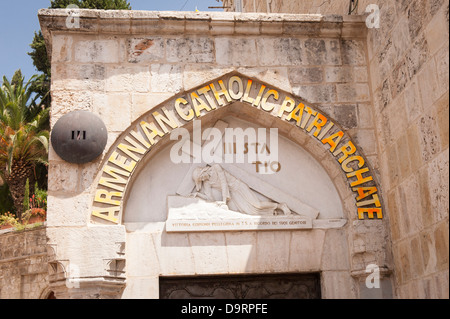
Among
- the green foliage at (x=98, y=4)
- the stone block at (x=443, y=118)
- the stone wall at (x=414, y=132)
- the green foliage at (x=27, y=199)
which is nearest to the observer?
the stone block at (x=443, y=118)

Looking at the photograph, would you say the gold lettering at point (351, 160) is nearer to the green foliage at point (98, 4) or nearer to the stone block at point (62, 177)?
the stone block at point (62, 177)

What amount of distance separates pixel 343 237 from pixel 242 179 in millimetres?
1111

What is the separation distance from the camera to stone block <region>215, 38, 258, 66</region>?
17.9ft

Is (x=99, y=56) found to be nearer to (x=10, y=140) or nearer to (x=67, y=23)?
(x=67, y=23)

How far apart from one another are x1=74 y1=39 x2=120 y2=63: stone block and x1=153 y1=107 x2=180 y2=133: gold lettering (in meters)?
0.67

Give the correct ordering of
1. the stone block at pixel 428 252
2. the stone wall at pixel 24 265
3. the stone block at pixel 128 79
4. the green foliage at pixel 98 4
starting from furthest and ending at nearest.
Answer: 1. the green foliage at pixel 98 4
2. the stone wall at pixel 24 265
3. the stone block at pixel 128 79
4. the stone block at pixel 428 252

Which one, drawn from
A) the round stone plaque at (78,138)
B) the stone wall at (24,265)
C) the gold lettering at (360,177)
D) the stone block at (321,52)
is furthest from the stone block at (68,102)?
the stone wall at (24,265)

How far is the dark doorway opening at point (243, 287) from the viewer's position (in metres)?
5.05

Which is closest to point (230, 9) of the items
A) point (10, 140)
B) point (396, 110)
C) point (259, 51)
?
point (10, 140)

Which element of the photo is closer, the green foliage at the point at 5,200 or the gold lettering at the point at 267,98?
the gold lettering at the point at 267,98

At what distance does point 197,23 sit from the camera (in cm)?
540

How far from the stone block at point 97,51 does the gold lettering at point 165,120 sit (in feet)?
2.19

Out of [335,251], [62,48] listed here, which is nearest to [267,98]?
[335,251]

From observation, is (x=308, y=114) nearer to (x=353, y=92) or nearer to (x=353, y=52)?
(x=353, y=92)
